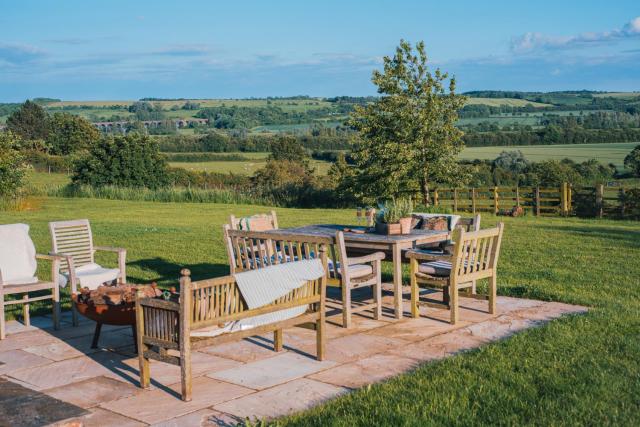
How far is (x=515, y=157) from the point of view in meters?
53.4

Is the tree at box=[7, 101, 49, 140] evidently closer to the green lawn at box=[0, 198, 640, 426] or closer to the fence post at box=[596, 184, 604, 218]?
the fence post at box=[596, 184, 604, 218]

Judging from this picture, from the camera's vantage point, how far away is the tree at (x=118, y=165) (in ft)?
132

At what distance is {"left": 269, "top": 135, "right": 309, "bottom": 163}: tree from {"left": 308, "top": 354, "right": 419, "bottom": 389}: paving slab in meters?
57.5

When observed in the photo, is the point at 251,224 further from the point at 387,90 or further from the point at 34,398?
the point at 387,90

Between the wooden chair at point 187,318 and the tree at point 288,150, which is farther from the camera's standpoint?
the tree at point 288,150

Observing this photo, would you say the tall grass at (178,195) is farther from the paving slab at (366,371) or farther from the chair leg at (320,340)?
the paving slab at (366,371)

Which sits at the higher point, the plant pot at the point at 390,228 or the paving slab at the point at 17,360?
the plant pot at the point at 390,228

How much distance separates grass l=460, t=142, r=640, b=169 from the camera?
2129 inches

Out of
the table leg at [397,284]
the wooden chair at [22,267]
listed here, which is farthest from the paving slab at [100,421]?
the table leg at [397,284]

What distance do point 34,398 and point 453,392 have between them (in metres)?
2.63

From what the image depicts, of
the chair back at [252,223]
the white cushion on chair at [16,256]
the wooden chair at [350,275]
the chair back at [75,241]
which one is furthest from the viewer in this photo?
the chair back at [252,223]

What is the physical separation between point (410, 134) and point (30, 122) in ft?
216

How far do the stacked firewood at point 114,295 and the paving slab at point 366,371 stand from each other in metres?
1.46

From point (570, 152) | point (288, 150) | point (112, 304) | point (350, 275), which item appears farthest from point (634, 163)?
point (112, 304)
